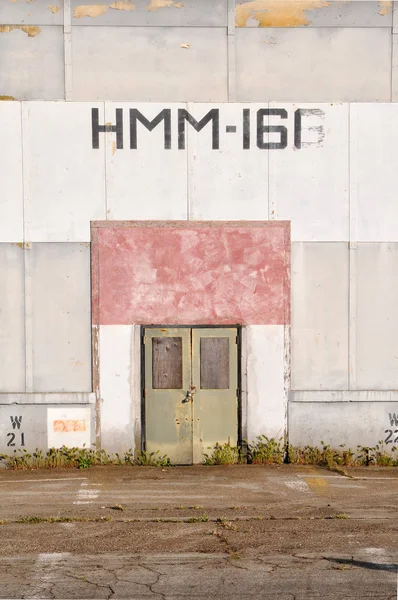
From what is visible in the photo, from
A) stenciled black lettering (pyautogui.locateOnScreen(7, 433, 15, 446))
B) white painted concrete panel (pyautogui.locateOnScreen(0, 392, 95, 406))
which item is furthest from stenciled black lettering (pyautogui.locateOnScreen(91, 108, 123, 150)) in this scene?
stenciled black lettering (pyautogui.locateOnScreen(7, 433, 15, 446))

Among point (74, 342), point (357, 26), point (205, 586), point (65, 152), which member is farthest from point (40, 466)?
point (357, 26)

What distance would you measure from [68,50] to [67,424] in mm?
6011

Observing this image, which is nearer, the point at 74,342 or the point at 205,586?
the point at 205,586

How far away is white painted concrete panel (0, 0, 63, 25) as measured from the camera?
14.3 meters

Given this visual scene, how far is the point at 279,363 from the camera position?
47.7 ft

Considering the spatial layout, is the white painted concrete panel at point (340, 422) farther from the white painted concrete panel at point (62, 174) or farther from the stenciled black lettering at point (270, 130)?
the white painted concrete panel at point (62, 174)

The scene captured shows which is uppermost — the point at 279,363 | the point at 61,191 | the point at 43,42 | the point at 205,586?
the point at 43,42

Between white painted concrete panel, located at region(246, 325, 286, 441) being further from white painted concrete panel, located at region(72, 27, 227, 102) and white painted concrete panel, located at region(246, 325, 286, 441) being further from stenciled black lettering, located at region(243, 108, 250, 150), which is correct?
white painted concrete panel, located at region(72, 27, 227, 102)

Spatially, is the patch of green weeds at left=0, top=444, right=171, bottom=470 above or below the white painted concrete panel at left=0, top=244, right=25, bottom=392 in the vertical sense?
below

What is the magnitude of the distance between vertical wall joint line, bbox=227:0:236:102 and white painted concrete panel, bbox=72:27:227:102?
7 cm

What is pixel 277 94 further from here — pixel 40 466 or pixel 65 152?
pixel 40 466

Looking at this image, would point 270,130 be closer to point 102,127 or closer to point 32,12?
point 102,127

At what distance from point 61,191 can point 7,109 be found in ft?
5.18

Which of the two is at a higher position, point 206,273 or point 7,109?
point 7,109
